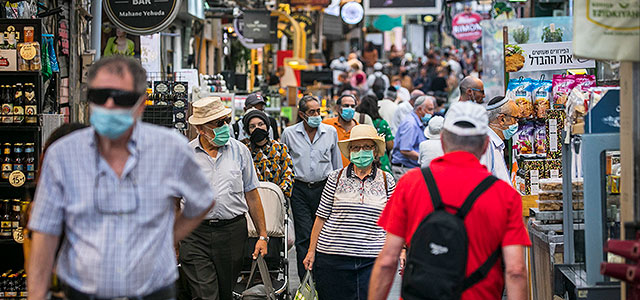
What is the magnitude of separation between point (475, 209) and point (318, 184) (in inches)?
228

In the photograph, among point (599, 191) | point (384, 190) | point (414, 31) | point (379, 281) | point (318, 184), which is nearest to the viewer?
point (379, 281)

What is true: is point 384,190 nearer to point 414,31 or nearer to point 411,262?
point 411,262

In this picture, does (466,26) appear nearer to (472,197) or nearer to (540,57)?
(540,57)

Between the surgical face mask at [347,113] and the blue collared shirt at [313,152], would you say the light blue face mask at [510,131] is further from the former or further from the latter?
the surgical face mask at [347,113]

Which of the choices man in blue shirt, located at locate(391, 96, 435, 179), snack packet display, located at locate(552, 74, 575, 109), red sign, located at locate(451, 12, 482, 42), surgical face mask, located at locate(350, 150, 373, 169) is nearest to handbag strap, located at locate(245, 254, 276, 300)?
surgical face mask, located at locate(350, 150, 373, 169)

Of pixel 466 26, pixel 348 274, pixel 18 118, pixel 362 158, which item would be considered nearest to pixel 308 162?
pixel 362 158

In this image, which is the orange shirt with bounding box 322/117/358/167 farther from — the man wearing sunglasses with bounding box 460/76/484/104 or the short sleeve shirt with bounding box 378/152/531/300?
the short sleeve shirt with bounding box 378/152/531/300

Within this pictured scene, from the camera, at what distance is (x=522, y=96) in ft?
29.8

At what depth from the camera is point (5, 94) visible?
25.2 feet

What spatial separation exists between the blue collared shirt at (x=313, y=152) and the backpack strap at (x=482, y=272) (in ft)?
18.8

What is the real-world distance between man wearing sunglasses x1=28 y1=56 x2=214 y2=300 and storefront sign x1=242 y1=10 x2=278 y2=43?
55.3ft

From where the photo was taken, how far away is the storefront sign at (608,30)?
4.71m

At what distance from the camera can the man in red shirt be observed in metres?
4.51

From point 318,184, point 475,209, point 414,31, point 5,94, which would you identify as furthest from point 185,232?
point 414,31
